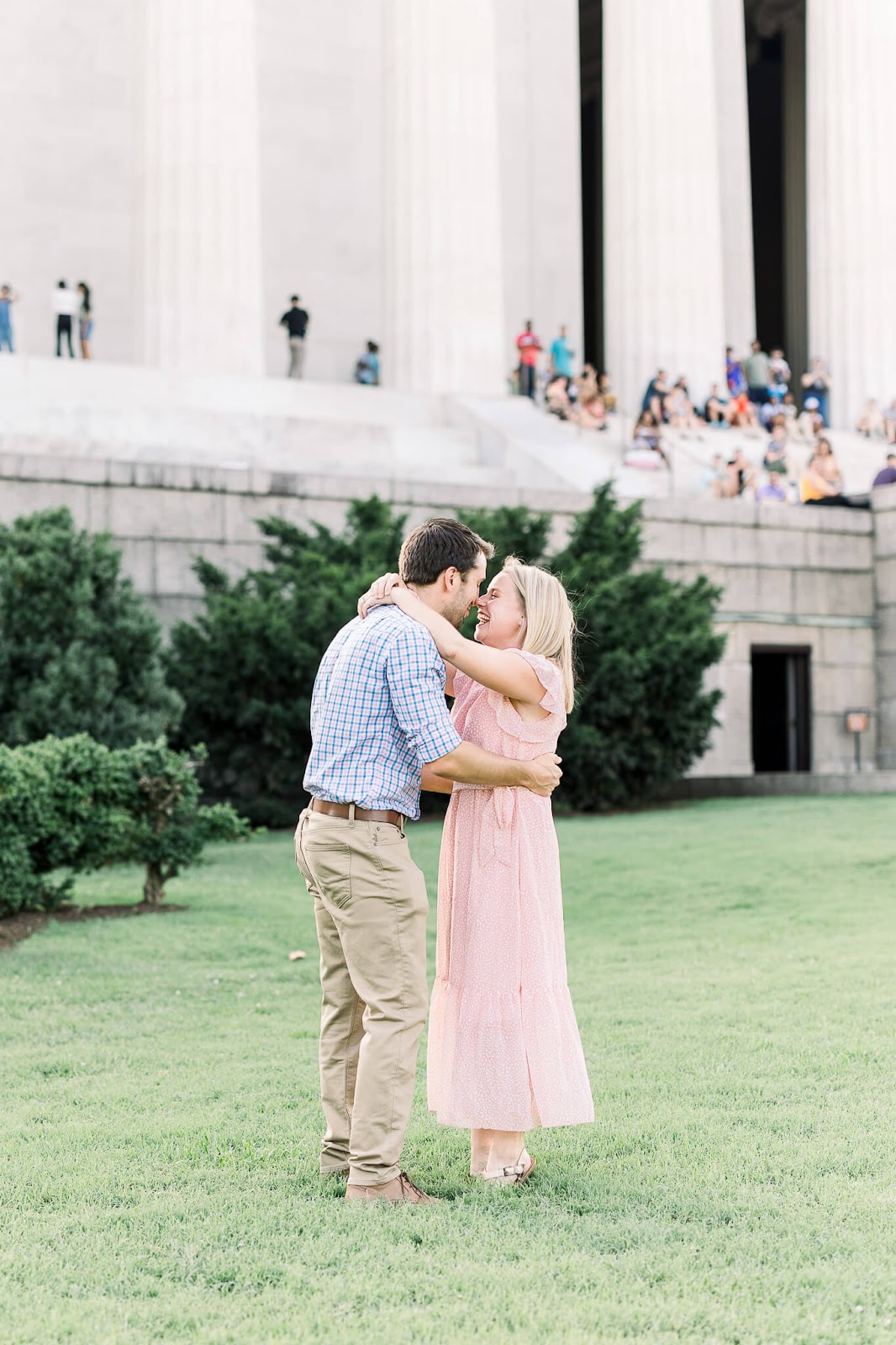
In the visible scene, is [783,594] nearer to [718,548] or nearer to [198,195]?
[718,548]

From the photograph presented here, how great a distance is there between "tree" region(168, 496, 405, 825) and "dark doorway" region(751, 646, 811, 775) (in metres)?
7.79

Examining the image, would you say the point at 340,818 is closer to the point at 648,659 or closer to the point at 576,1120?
the point at 576,1120

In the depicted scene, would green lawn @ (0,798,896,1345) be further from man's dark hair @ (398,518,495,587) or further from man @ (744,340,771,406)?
man @ (744,340,771,406)

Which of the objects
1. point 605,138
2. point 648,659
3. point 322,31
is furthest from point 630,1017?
point 322,31

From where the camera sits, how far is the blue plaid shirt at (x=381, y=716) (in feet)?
17.0

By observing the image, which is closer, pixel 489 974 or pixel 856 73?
pixel 489 974

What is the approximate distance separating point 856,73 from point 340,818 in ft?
113

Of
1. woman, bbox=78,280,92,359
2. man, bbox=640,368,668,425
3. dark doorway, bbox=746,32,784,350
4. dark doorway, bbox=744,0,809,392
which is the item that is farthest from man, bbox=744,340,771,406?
dark doorway, bbox=746,32,784,350

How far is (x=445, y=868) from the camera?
5637 mm

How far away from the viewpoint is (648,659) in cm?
1872

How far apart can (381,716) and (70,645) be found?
11.7 metres

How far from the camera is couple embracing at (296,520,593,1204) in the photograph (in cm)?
522

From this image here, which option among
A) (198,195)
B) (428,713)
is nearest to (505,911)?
(428,713)

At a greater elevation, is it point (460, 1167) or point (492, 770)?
point (492, 770)
